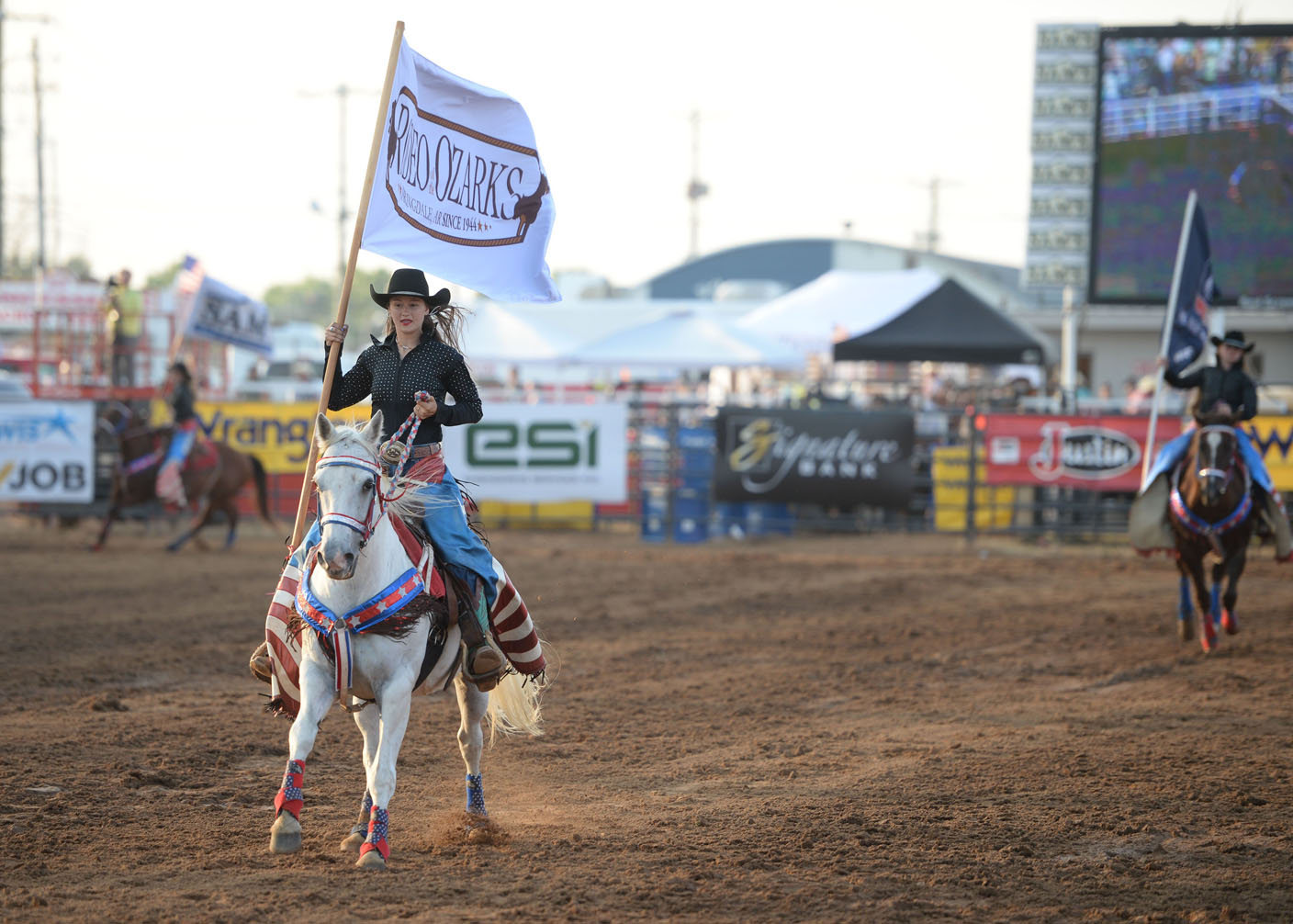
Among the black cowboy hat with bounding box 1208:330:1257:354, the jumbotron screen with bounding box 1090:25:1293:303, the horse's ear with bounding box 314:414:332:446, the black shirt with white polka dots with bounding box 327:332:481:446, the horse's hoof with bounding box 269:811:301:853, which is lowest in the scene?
the horse's hoof with bounding box 269:811:301:853

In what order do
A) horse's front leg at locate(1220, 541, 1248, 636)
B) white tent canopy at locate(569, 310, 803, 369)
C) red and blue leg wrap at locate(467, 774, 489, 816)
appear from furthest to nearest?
white tent canopy at locate(569, 310, 803, 369) → horse's front leg at locate(1220, 541, 1248, 636) → red and blue leg wrap at locate(467, 774, 489, 816)

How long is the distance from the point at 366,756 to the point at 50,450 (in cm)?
1412

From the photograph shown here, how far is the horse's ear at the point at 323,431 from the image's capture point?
15.8 ft

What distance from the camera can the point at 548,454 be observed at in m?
17.5

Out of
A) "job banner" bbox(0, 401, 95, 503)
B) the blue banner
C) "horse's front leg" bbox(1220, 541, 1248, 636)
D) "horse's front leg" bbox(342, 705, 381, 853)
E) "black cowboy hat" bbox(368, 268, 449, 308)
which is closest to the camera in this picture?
"horse's front leg" bbox(342, 705, 381, 853)

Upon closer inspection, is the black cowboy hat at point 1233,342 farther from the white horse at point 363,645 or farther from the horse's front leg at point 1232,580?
the white horse at point 363,645

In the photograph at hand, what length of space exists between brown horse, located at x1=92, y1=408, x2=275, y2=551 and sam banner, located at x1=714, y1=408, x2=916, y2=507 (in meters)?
6.25

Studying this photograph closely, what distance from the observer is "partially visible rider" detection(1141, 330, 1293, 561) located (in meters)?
10.0

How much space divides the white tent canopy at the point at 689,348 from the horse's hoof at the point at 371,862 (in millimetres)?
19885

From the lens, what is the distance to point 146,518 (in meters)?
17.8

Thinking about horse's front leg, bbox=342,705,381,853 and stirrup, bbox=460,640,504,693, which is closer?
horse's front leg, bbox=342,705,381,853

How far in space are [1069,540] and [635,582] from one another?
694cm
